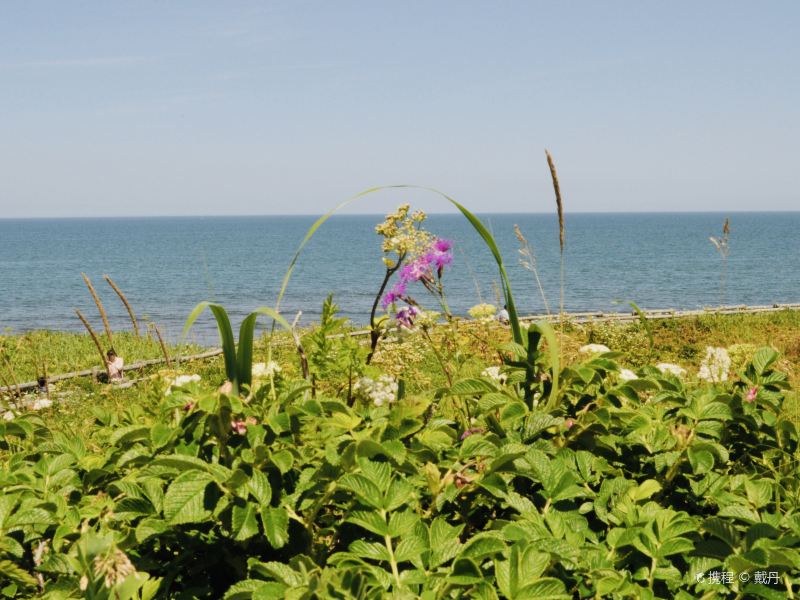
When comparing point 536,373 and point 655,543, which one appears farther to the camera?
point 536,373

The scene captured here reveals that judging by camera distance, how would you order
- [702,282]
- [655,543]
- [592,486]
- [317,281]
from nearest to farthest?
[655,543]
[592,486]
[702,282]
[317,281]

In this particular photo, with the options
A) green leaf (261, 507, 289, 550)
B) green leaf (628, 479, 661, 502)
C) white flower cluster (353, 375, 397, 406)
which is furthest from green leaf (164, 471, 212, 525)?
white flower cluster (353, 375, 397, 406)

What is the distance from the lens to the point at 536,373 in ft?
7.02

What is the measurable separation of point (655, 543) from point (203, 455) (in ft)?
3.70

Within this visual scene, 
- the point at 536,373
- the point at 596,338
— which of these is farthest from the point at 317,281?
the point at 536,373

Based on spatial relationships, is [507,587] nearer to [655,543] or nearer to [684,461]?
[655,543]

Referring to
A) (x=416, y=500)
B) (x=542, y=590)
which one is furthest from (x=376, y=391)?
(x=542, y=590)

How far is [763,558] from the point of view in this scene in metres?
1.37

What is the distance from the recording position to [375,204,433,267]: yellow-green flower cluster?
2.98m

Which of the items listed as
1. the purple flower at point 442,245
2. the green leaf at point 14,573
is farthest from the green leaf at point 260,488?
the purple flower at point 442,245

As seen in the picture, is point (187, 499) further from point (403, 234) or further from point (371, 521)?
point (403, 234)

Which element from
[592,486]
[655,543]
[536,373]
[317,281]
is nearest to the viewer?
[655,543]

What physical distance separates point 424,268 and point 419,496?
5.41 feet

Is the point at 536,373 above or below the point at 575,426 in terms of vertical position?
above
